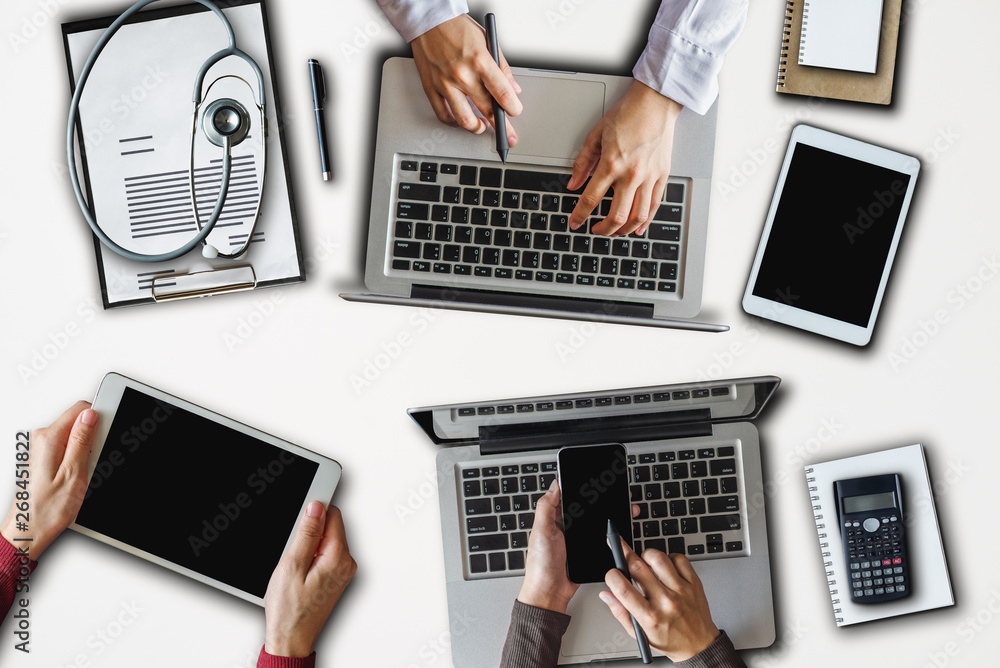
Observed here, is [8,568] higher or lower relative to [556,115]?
lower

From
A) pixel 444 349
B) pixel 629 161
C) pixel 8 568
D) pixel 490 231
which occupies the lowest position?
pixel 8 568

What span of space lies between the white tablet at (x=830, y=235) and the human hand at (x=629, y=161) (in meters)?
0.20

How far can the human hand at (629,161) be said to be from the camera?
41.1 inches

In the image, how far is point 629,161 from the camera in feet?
3.42

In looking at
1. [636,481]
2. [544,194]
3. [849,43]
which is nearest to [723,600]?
[636,481]

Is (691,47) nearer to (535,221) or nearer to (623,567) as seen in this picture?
(535,221)

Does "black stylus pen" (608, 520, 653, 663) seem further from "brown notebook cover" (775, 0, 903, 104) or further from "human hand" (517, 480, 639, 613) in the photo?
"brown notebook cover" (775, 0, 903, 104)

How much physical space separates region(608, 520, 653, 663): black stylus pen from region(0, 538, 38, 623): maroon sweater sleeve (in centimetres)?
94

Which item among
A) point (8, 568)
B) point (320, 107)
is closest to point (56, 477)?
point (8, 568)

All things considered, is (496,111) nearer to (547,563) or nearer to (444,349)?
(444,349)

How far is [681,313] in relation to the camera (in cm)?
108

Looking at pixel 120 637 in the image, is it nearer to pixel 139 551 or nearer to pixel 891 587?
pixel 139 551

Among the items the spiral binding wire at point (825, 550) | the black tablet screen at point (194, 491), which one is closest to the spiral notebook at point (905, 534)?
the spiral binding wire at point (825, 550)

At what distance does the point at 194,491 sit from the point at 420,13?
827 millimetres
